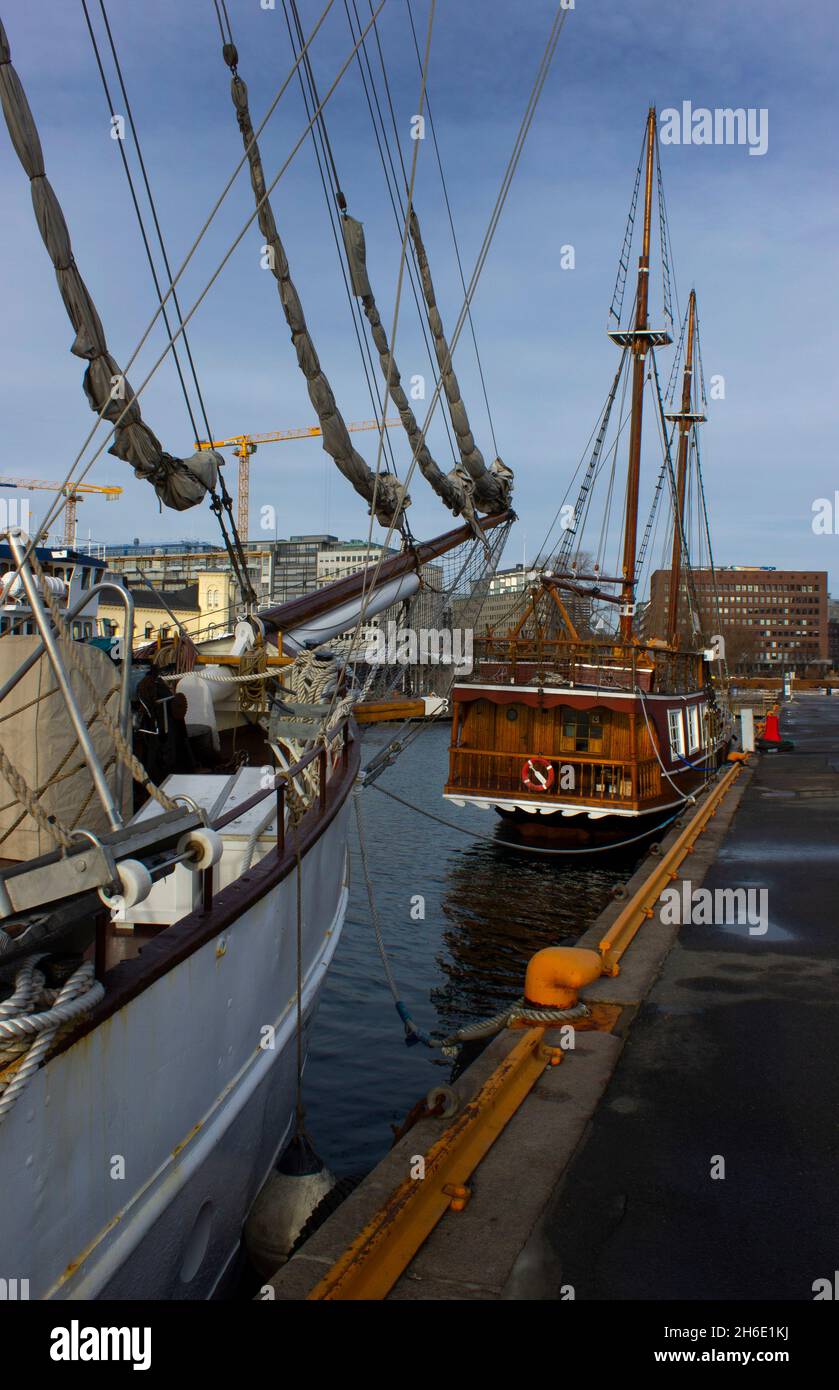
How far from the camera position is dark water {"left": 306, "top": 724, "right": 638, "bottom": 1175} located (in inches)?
394

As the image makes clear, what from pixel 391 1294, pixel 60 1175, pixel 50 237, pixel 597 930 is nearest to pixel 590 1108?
pixel 391 1294

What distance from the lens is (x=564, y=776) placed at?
2248 centimetres

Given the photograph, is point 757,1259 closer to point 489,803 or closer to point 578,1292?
point 578,1292

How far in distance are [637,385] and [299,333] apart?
21.8 meters

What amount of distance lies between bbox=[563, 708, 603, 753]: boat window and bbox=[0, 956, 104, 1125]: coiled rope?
19.5 m

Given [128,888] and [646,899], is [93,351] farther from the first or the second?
[646,899]

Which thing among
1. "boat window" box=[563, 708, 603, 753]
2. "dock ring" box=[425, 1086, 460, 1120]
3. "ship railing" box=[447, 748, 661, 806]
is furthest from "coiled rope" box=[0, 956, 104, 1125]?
"boat window" box=[563, 708, 603, 753]

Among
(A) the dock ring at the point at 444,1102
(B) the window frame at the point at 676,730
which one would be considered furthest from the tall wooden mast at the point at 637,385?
(A) the dock ring at the point at 444,1102

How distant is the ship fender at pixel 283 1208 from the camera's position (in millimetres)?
5605

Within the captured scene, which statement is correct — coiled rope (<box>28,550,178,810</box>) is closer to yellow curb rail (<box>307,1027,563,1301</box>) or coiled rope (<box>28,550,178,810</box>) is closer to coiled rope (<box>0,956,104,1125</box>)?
coiled rope (<box>0,956,104,1125</box>)

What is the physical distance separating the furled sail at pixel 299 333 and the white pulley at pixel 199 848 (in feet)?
21.1

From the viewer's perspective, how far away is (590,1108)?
18.9 ft

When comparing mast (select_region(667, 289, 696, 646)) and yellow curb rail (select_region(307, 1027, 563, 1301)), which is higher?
mast (select_region(667, 289, 696, 646))
